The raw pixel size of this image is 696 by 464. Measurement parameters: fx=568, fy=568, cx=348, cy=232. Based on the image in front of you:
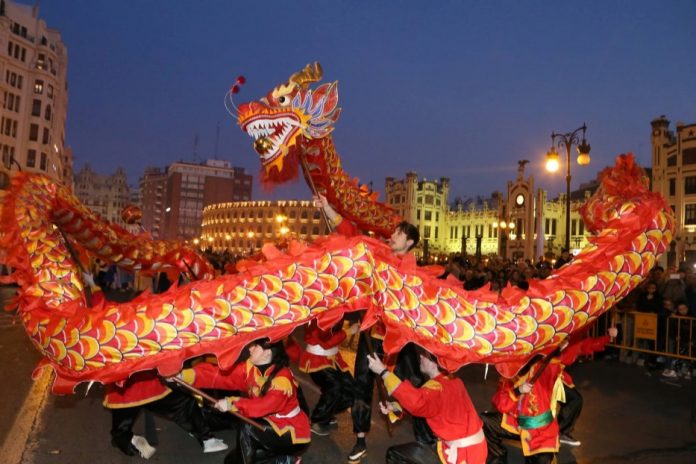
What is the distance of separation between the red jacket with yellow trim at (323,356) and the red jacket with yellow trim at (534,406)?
1.76m

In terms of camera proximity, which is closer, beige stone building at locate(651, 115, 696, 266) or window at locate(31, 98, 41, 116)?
beige stone building at locate(651, 115, 696, 266)

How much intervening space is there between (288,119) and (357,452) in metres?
3.02

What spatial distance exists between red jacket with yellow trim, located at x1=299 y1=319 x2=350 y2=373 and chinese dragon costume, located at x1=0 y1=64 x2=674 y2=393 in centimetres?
251

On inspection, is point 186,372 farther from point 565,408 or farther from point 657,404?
point 657,404

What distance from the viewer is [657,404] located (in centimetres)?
736

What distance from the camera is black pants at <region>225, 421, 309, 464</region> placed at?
3.95 metres

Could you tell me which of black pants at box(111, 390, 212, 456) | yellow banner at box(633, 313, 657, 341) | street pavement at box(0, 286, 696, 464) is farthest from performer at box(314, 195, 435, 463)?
yellow banner at box(633, 313, 657, 341)

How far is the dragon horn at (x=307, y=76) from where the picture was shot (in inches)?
193

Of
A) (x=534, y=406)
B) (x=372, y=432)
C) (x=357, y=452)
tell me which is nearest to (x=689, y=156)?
(x=372, y=432)

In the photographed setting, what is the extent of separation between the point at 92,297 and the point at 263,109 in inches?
79.8

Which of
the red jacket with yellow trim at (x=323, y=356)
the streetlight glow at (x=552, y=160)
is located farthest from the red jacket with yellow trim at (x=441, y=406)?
the streetlight glow at (x=552, y=160)

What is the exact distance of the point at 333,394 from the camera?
18.8ft

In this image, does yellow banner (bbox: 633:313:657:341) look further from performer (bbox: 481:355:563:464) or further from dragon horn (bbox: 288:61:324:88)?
dragon horn (bbox: 288:61:324:88)

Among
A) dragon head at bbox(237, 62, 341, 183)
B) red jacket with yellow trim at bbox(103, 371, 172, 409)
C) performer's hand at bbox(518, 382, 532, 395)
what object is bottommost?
red jacket with yellow trim at bbox(103, 371, 172, 409)
